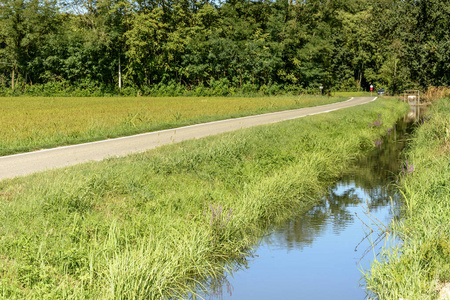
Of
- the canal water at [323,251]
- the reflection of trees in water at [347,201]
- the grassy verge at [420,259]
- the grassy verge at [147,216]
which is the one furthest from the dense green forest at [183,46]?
the grassy verge at [420,259]

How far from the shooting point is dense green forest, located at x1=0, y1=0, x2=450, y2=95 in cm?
6119

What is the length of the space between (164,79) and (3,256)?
199 feet

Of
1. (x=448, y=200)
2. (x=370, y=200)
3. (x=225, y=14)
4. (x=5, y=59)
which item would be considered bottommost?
(x=370, y=200)

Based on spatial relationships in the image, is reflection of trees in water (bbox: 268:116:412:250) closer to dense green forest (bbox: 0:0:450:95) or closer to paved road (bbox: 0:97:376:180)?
paved road (bbox: 0:97:376:180)

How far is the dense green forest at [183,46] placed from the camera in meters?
61.2

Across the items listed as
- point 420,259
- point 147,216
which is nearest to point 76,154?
point 147,216

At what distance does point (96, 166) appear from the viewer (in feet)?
34.3

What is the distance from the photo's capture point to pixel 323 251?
27.6 ft

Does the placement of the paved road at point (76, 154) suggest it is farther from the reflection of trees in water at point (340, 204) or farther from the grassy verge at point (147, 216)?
the reflection of trees in water at point (340, 204)

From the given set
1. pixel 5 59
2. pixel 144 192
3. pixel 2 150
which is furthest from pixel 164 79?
pixel 144 192

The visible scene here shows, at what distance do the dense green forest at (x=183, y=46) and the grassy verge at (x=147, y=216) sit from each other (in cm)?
4964

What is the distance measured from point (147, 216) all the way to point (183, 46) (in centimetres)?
5774

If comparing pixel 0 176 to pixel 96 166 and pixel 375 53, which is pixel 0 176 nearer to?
pixel 96 166

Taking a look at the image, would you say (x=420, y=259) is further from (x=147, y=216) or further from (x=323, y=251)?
(x=147, y=216)
